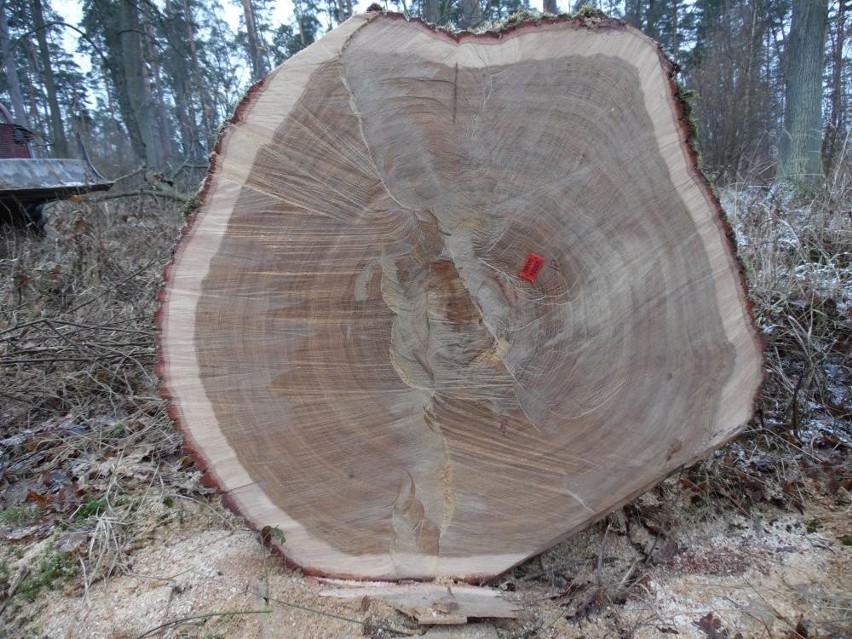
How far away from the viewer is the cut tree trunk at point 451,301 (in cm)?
120


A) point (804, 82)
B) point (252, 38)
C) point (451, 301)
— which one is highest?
point (252, 38)

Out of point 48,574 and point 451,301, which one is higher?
point 451,301

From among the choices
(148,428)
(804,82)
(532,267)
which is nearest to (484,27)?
(532,267)

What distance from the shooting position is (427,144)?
1.24 m

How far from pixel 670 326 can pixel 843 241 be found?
2.36 meters

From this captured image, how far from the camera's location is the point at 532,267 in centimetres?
129

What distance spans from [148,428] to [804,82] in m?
6.89

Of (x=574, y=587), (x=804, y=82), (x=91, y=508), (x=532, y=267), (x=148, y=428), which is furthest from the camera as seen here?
(x=804, y=82)

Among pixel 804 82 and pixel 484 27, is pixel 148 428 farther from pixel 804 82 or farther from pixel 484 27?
pixel 804 82

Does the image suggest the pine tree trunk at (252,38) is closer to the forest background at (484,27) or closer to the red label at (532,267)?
the forest background at (484,27)

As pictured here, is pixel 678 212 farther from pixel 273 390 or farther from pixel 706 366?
pixel 273 390

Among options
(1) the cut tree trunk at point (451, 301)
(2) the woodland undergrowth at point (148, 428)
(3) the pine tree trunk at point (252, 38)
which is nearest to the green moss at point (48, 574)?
(2) the woodland undergrowth at point (148, 428)

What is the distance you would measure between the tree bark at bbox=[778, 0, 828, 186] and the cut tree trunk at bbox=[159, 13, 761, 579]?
192 inches

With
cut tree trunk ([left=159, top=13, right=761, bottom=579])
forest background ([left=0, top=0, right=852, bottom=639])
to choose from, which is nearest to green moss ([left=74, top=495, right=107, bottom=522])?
forest background ([left=0, top=0, right=852, bottom=639])
